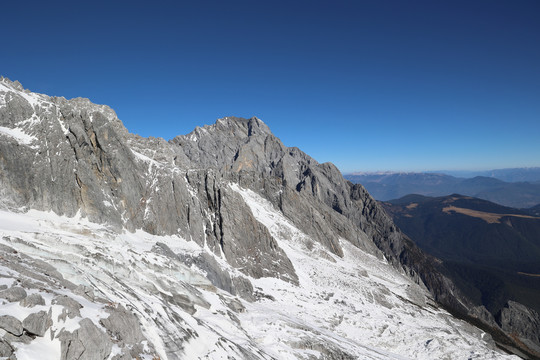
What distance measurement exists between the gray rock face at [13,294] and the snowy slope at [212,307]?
0.83m

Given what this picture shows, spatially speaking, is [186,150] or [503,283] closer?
[186,150]

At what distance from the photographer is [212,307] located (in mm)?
35219

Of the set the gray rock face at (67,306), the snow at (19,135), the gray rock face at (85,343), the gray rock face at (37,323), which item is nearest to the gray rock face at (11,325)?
the gray rock face at (37,323)

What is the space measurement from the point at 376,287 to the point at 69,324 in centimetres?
8011

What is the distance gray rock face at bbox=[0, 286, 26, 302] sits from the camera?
14398 millimetres

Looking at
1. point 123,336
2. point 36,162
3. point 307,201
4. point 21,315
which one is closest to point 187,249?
point 36,162

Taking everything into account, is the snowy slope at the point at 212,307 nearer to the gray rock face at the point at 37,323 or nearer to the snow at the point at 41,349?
the snow at the point at 41,349

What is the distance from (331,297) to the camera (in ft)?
216

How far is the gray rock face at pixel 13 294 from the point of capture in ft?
47.2

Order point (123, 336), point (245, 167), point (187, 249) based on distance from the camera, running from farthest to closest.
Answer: point (245, 167) → point (187, 249) → point (123, 336)

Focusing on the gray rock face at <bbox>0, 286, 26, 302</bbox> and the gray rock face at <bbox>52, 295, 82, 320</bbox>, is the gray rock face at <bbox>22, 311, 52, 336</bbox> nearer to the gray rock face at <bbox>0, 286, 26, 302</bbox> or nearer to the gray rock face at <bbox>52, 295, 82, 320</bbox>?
the gray rock face at <bbox>52, 295, 82, 320</bbox>

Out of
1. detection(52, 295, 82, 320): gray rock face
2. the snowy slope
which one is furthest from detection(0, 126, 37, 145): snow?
detection(52, 295, 82, 320): gray rock face

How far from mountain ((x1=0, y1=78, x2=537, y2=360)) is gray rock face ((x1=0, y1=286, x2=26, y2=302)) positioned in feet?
0.25

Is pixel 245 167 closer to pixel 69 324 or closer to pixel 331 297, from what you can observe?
pixel 331 297
